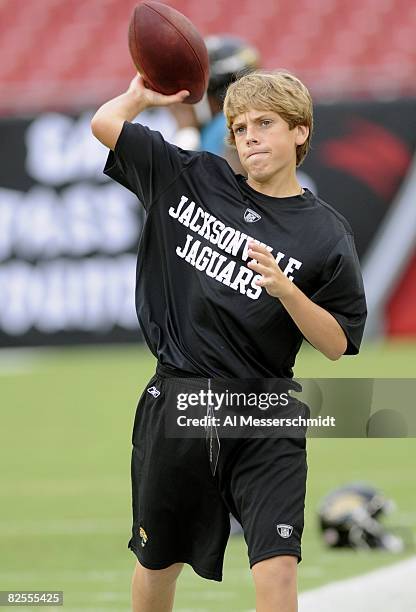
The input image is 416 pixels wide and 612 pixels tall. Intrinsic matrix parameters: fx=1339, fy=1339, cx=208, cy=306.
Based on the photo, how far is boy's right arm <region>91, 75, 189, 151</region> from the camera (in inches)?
172

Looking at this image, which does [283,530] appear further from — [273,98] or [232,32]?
[232,32]

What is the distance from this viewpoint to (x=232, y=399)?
4.26 m

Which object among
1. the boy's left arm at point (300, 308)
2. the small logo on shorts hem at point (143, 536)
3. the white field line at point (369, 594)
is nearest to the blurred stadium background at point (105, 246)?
the white field line at point (369, 594)

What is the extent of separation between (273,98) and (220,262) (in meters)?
0.55

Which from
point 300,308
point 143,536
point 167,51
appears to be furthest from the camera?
point 167,51

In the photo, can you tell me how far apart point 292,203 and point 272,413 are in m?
0.69

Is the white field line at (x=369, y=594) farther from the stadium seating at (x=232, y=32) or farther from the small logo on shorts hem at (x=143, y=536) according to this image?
the stadium seating at (x=232, y=32)

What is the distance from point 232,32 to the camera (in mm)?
18672

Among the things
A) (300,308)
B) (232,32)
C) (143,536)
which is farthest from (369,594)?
(232,32)

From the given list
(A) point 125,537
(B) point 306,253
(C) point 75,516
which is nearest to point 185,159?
(B) point 306,253

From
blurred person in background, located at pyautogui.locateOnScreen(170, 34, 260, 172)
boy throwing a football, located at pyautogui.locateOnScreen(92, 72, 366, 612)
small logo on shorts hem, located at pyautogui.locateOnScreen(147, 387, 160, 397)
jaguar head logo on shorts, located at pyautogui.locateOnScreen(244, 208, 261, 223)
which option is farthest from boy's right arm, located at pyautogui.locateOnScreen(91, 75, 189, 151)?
blurred person in background, located at pyautogui.locateOnScreen(170, 34, 260, 172)

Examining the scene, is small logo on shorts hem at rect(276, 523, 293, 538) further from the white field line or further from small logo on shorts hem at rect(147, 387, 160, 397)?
the white field line

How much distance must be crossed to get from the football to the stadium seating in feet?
39.3

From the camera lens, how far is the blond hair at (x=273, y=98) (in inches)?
169
